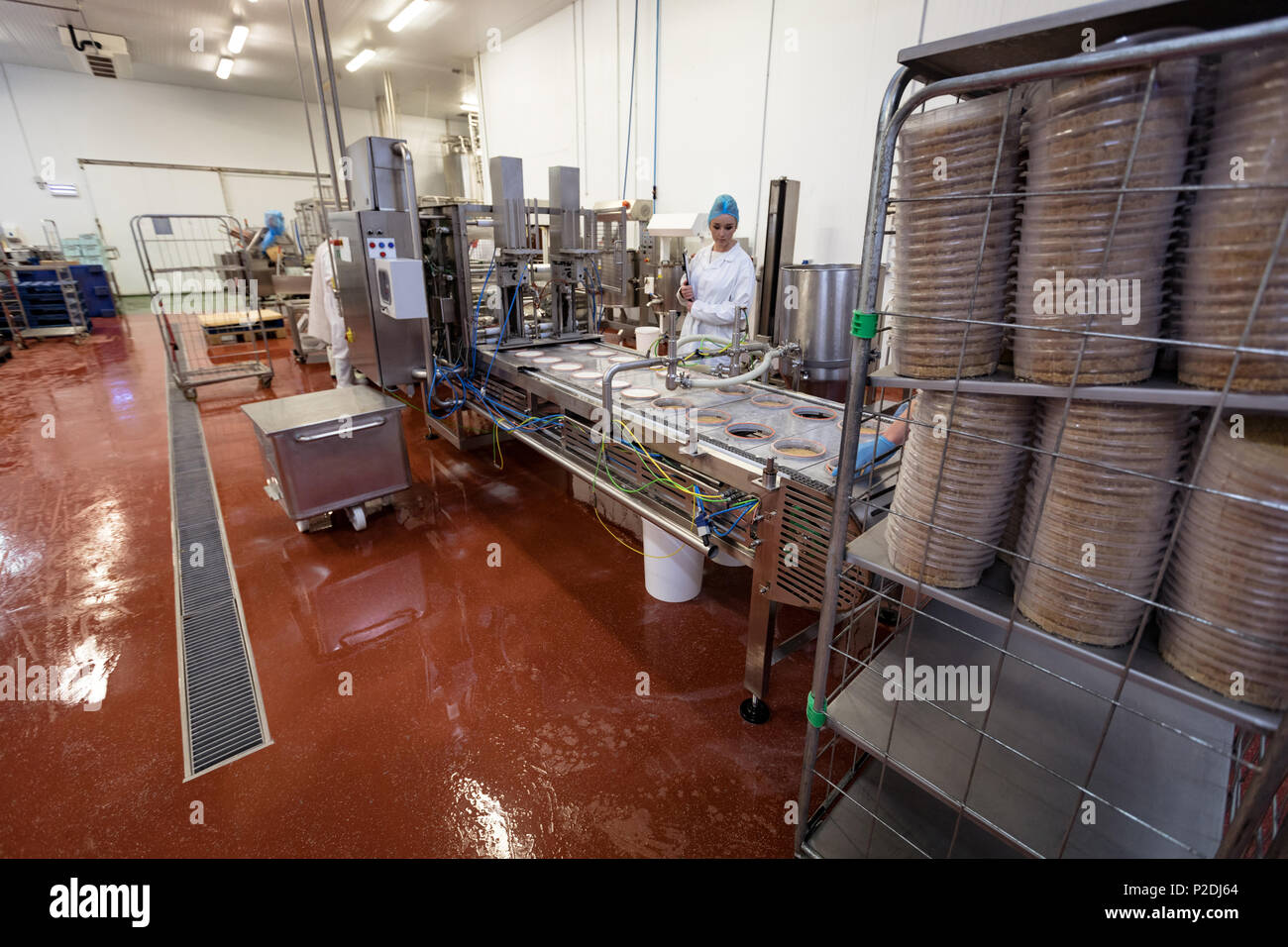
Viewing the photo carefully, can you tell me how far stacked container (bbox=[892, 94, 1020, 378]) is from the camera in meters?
0.87

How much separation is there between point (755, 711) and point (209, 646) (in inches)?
87.9

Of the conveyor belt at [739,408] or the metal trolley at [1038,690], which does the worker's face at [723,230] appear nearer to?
the conveyor belt at [739,408]

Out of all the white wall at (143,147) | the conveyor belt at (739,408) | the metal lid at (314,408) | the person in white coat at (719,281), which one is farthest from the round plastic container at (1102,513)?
the white wall at (143,147)

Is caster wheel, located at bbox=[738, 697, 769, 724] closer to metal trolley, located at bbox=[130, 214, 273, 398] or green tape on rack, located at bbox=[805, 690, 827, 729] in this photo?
green tape on rack, located at bbox=[805, 690, 827, 729]

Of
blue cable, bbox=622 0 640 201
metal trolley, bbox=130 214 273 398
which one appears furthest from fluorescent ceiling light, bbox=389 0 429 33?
metal trolley, bbox=130 214 273 398

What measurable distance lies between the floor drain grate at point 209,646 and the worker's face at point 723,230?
3.18 m

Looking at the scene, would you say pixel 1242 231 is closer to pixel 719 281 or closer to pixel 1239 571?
pixel 1239 571

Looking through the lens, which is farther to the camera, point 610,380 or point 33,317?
point 33,317

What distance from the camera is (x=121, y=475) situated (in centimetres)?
388

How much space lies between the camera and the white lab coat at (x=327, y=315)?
4.23 metres

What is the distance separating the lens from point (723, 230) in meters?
3.36

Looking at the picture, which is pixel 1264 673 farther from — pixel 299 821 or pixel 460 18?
pixel 460 18

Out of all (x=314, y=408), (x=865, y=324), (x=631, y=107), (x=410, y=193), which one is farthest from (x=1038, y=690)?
(x=631, y=107)

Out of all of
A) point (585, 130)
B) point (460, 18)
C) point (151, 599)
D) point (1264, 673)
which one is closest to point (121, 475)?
point (151, 599)
